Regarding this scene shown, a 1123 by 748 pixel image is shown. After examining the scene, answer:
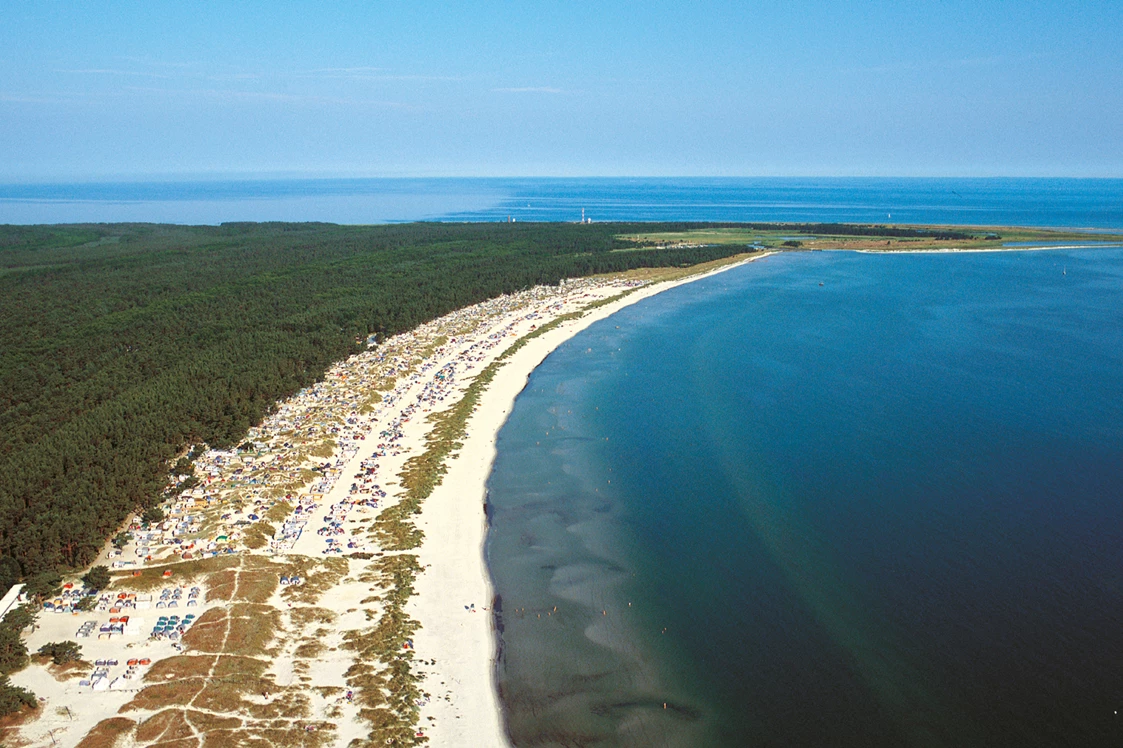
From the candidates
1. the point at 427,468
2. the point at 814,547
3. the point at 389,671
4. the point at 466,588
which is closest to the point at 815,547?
the point at 814,547

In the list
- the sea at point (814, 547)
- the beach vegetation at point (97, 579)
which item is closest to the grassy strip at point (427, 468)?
the sea at point (814, 547)

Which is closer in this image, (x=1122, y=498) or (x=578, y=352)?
(x=1122, y=498)

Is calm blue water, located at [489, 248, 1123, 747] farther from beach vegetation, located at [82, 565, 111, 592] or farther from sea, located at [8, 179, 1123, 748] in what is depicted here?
beach vegetation, located at [82, 565, 111, 592]

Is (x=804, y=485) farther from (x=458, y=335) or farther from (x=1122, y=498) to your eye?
(x=458, y=335)

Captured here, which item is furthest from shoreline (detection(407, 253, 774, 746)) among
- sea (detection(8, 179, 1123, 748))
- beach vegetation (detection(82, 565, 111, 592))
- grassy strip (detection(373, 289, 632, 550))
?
beach vegetation (detection(82, 565, 111, 592))

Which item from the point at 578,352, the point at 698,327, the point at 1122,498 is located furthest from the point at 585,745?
the point at 698,327

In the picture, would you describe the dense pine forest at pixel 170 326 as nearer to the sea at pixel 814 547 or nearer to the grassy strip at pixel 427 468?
the grassy strip at pixel 427 468

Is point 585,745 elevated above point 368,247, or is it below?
below
